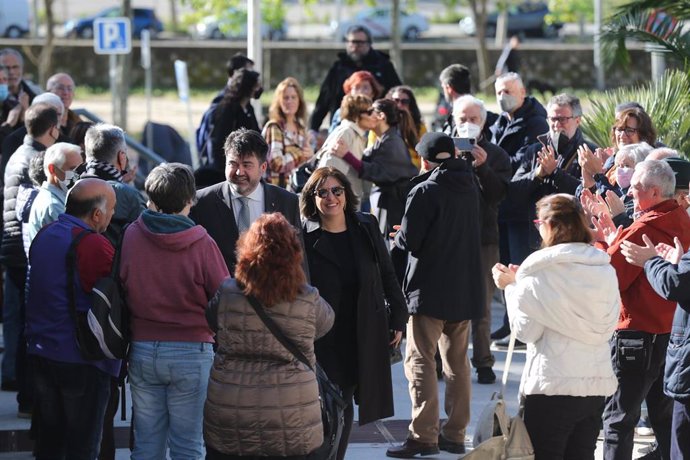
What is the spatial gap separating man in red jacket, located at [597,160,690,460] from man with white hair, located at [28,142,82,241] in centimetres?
303

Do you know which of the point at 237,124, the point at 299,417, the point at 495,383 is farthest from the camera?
the point at 237,124

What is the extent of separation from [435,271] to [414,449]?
106 cm

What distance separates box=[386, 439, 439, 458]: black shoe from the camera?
748 cm

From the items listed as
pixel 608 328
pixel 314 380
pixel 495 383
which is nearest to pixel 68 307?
pixel 314 380

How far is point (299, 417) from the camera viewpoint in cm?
552

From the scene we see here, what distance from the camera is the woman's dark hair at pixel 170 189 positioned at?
615cm

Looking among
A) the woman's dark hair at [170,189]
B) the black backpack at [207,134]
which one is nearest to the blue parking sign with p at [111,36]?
the black backpack at [207,134]

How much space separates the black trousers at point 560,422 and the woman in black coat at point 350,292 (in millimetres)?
973

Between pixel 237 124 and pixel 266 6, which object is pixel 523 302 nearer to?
pixel 237 124

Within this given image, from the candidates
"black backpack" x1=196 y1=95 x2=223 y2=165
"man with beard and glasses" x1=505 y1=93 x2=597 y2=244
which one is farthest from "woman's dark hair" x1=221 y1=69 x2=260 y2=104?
"man with beard and glasses" x1=505 y1=93 x2=597 y2=244

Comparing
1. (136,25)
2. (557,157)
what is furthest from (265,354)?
(136,25)

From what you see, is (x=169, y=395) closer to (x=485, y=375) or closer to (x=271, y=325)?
(x=271, y=325)

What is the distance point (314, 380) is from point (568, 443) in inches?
52.1

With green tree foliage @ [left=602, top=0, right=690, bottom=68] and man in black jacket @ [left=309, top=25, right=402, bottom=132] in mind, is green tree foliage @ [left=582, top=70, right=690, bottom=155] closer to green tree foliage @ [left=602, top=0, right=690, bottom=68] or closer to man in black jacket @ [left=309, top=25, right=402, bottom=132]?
green tree foliage @ [left=602, top=0, right=690, bottom=68]
